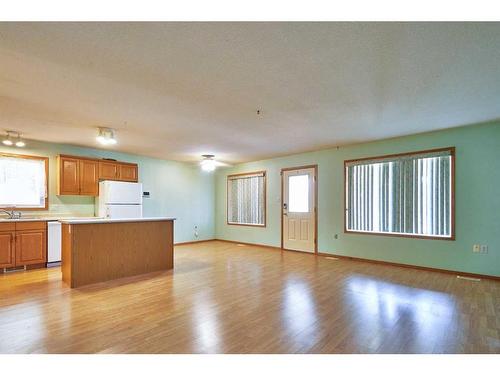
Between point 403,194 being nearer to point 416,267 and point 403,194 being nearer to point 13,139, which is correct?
point 416,267

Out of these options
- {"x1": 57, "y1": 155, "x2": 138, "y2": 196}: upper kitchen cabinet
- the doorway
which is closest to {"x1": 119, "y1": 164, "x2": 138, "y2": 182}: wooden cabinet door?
{"x1": 57, "y1": 155, "x2": 138, "y2": 196}: upper kitchen cabinet

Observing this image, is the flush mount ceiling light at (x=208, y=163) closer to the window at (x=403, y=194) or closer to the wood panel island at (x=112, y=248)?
the wood panel island at (x=112, y=248)

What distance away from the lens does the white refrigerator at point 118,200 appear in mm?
5500

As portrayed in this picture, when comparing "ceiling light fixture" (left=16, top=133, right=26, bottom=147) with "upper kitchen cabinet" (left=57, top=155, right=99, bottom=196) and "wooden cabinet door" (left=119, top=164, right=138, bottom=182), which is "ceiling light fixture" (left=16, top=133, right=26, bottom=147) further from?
"wooden cabinet door" (left=119, top=164, right=138, bottom=182)

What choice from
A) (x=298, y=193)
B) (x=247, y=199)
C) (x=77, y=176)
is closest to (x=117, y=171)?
(x=77, y=176)

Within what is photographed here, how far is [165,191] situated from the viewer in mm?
7285

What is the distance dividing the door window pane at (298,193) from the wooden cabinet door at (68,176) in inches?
185

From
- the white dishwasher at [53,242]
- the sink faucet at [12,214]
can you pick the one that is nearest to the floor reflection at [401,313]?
the white dishwasher at [53,242]

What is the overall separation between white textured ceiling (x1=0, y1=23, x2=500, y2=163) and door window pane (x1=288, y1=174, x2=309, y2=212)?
7.07 ft

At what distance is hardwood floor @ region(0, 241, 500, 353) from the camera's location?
2.14 metres

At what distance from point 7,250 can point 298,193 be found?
570 centimetres
